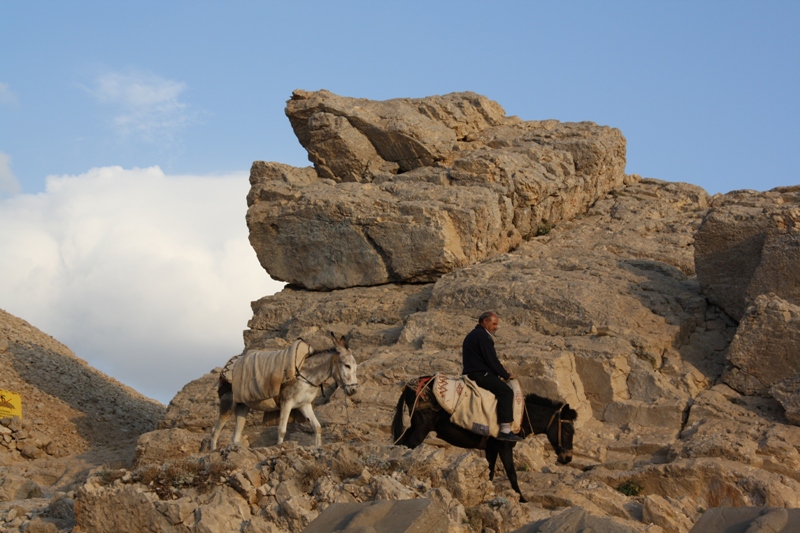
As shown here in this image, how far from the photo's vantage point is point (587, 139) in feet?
75.4

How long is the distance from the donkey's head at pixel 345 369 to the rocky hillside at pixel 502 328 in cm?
77

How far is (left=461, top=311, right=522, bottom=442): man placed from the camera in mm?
11859

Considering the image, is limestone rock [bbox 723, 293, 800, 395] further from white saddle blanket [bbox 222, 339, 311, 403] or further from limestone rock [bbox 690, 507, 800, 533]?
white saddle blanket [bbox 222, 339, 311, 403]

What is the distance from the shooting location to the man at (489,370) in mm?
11859

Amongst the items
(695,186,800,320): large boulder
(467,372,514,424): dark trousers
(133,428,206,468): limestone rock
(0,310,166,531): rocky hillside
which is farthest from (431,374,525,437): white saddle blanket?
(695,186,800,320): large boulder

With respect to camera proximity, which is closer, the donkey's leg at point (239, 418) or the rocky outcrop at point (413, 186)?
the donkey's leg at point (239, 418)

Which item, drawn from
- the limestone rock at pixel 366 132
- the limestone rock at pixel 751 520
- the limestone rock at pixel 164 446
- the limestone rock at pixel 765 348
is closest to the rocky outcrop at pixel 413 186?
the limestone rock at pixel 366 132

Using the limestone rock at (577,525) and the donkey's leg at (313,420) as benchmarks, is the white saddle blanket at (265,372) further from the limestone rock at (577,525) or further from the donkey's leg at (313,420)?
the limestone rock at (577,525)

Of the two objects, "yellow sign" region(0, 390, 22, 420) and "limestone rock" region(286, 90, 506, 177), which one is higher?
"limestone rock" region(286, 90, 506, 177)

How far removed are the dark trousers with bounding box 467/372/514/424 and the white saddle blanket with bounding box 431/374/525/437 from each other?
0.07m

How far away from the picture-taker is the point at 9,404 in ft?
60.1

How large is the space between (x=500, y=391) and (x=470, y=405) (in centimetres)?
42

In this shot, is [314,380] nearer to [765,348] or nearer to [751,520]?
[765,348]

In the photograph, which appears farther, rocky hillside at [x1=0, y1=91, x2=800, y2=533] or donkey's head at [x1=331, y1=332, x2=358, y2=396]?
donkey's head at [x1=331, y1=332, x2=358, y2=396]
